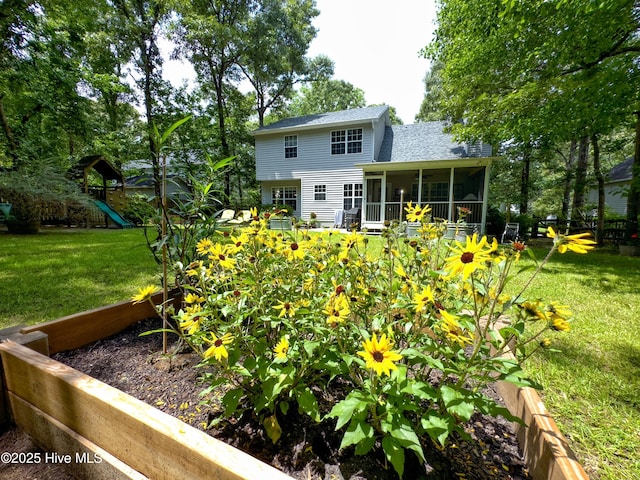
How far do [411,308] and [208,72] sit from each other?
1941 centimetres

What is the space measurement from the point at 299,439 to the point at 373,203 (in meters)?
10.6

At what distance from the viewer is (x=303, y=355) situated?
Result: 1125 mm

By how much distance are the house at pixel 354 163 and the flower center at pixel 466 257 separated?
10.4m

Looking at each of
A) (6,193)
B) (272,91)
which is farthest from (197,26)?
(6,193)

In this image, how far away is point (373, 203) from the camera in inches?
442

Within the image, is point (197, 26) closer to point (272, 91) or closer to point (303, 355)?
point (272, 91)

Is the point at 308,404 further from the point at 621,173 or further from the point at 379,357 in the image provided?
the point at 621,173

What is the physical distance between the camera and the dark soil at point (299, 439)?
3.31 feet

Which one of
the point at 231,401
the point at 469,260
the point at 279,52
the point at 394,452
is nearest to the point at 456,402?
the point at 394,452

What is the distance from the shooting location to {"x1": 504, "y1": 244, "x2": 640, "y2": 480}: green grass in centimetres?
114

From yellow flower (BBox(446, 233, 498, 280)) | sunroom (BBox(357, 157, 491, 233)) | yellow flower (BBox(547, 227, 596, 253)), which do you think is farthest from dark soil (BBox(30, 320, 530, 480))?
sunroom (BBox(357, 157, 491, 233))

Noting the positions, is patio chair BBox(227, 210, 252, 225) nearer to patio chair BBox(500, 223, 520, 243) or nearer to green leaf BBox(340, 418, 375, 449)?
green leaf BBox(340, 418, 375, 449)

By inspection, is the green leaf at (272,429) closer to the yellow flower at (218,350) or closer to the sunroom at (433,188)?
the yellow flower at (218,350)

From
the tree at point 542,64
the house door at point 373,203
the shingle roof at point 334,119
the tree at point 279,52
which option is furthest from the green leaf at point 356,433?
the tree at point 279,52
